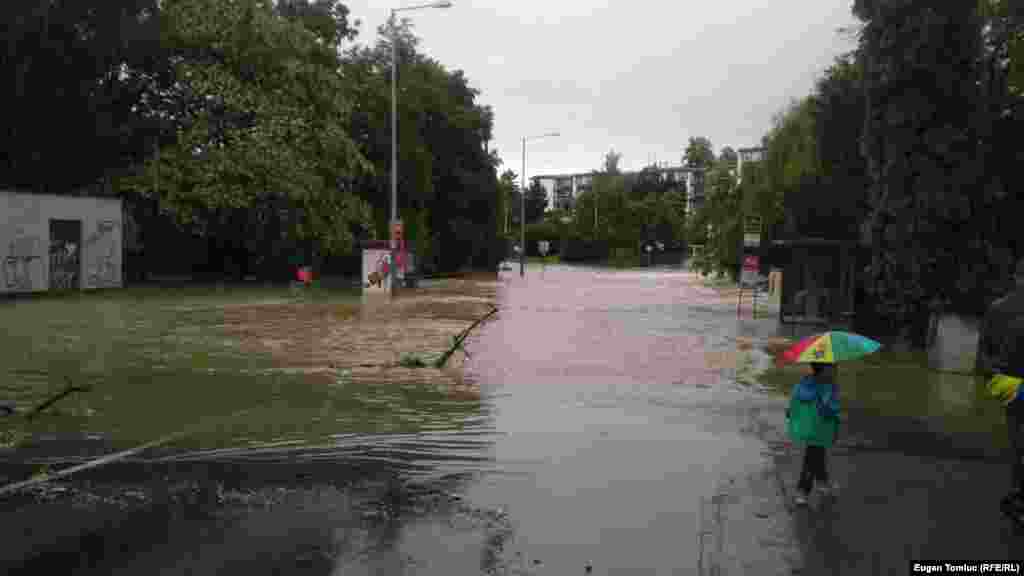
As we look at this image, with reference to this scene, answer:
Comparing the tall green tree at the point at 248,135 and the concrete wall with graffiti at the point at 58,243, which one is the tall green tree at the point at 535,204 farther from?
the concrete wall with graffiti at the point at 58,243

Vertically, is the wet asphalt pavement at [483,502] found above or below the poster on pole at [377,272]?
below

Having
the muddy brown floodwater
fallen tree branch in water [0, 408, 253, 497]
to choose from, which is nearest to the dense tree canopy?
the muddy brown floodwater

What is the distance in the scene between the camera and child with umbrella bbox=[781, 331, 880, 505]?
252 inches

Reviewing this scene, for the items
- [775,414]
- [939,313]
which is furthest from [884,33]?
[775,414]

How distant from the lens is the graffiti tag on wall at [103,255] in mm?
31312

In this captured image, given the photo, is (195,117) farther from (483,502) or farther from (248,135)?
(483,502)

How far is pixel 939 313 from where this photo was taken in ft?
49.1

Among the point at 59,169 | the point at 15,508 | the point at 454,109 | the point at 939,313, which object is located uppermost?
the point at 454,109

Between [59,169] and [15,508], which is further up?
[59,169]

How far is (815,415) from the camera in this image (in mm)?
6449

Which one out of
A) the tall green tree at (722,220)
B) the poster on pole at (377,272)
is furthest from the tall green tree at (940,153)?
the tall green tree at (722,220)

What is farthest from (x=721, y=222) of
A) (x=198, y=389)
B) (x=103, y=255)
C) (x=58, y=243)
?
(x=198, y=389)

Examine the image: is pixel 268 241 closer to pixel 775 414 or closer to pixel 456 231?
pixel 456 231

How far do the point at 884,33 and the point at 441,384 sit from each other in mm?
10881
